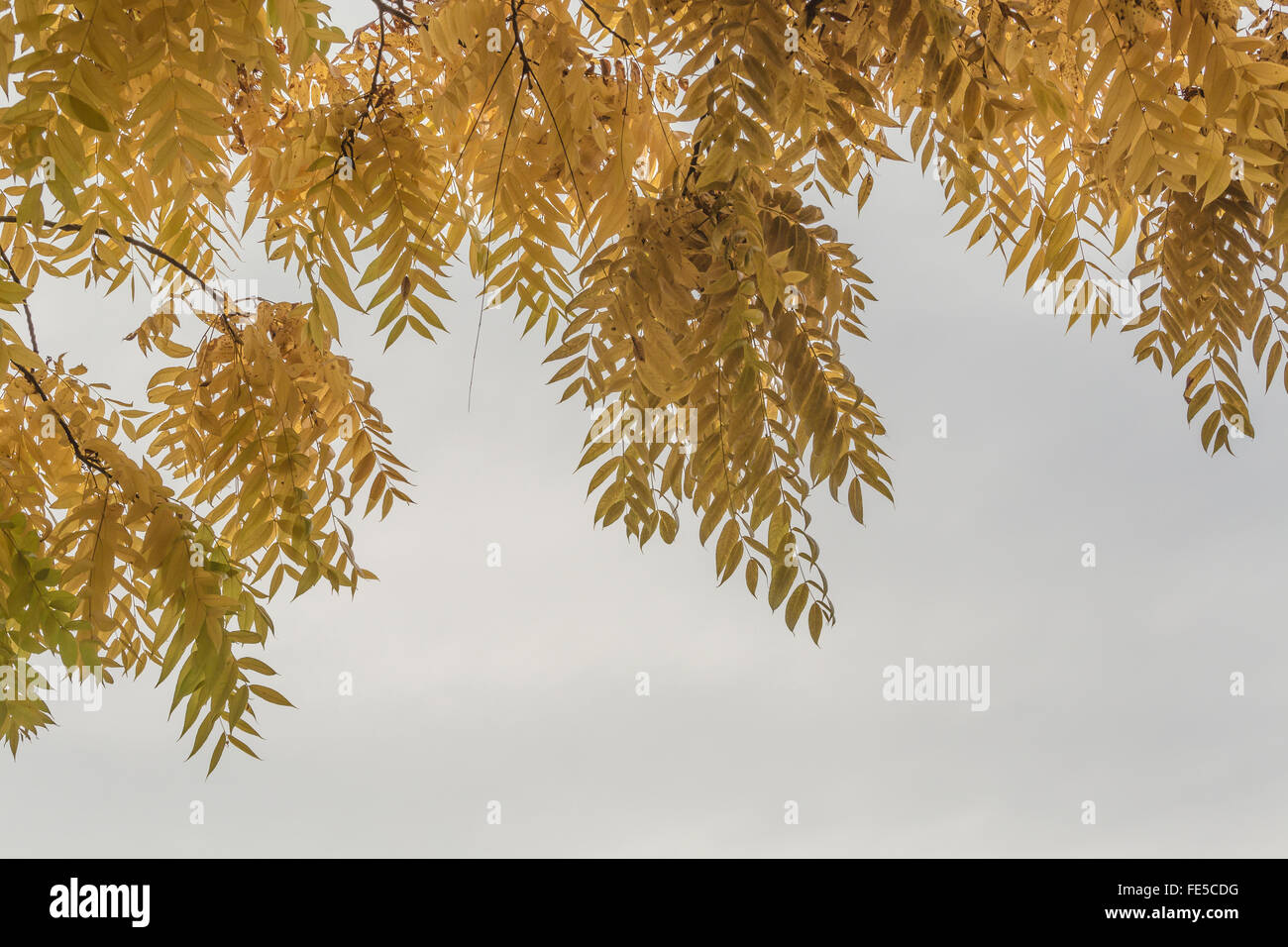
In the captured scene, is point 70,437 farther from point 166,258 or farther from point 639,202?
point 639,202

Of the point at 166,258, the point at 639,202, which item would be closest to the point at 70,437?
the point at 166,258

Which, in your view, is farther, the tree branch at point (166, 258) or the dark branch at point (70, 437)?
the tree branch at point (166, 258)

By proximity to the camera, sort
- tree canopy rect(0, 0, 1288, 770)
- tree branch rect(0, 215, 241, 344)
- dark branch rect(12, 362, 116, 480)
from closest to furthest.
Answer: tree canopy rect(0, 0, 1288, 770) < dark branch rect(12, 362, 116, 480) < tree branch rect(0, 215, 241, 344)

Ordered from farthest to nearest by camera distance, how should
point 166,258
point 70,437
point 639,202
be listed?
point 166,258
point 70,437
point 639,202

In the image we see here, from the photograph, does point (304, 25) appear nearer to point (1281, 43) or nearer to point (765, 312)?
point (765, 312)

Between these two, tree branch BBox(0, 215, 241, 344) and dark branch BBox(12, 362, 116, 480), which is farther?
tree branch BBox(0, 215, 241, 344)

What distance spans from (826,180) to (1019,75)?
1.35ft

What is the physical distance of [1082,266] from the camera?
2.68m

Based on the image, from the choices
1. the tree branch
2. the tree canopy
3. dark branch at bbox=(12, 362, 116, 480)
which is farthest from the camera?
the tree branch

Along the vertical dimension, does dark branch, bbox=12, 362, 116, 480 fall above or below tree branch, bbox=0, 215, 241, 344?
below

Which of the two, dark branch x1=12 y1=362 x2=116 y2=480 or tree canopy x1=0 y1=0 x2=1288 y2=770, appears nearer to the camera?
tree canopy x1=0 y1=0 x2=1288 y2=770

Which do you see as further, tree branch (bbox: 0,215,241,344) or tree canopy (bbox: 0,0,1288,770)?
tree branch (bbox: 0,215,241,344)

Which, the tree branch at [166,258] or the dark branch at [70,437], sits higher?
the tree branch at [166,258]

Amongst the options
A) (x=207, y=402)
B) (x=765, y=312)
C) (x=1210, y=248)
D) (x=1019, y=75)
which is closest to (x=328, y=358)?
(x=207, y=402)
